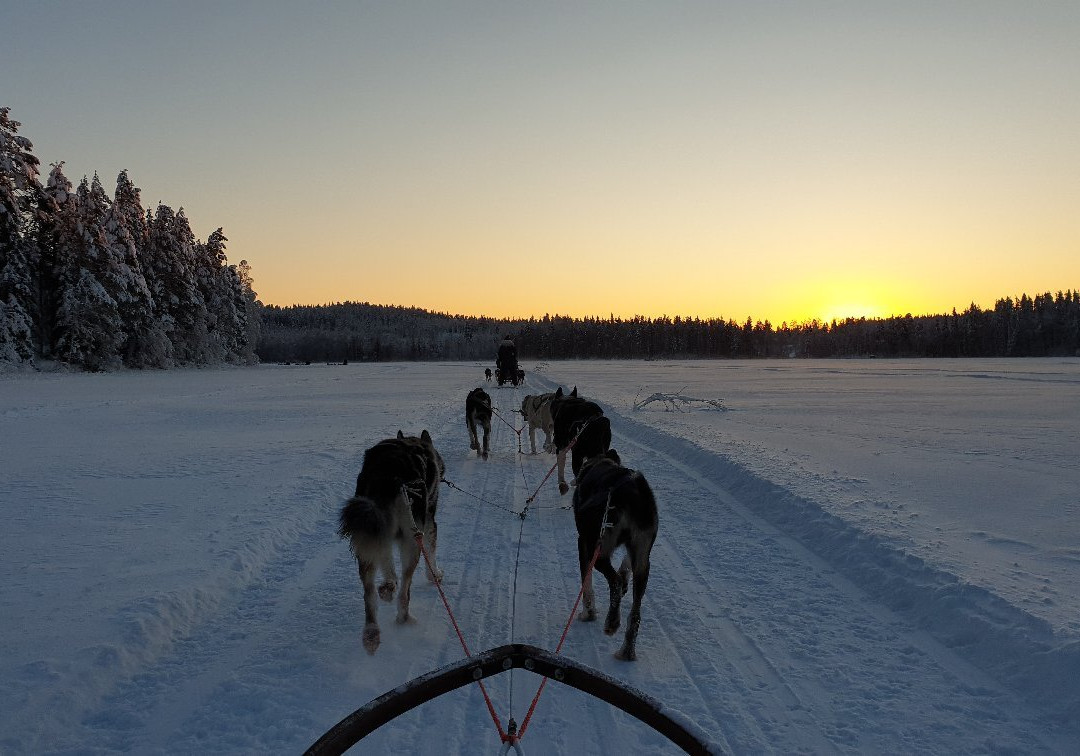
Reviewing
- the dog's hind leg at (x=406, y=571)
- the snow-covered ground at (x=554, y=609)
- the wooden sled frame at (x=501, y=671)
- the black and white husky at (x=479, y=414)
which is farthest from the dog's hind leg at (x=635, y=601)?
the black and white husky at (x=479, y=414)

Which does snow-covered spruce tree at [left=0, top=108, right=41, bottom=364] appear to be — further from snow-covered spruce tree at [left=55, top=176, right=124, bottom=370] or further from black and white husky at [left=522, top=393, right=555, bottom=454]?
black and white husky at [left=522, top=393, right=555, bottom=454]

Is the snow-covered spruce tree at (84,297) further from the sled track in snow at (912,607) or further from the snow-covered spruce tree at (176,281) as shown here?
the sled track in snow at (912,607)

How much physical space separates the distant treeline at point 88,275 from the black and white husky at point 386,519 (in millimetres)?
41262

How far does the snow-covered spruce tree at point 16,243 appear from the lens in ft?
114

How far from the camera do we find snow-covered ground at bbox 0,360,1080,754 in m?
3.24

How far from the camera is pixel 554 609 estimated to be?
474cm

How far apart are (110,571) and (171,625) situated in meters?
1.48

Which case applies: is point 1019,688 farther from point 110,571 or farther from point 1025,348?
point 1025,348

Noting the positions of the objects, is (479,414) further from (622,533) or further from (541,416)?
(622,533)

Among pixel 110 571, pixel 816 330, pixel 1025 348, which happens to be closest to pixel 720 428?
pixel 110 571

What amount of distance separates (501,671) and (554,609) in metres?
2.99

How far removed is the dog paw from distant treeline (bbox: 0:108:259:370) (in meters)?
41.7

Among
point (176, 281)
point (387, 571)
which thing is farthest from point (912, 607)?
point (176, 281)

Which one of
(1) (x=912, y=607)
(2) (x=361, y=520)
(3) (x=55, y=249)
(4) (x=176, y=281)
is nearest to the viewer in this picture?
(2) (x=361, y=520)
